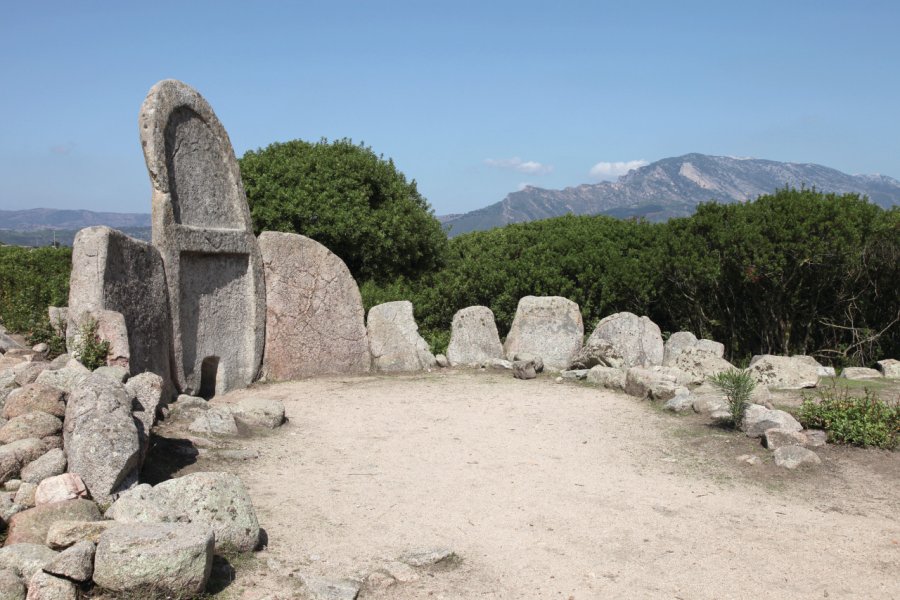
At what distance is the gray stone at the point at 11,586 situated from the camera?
412 cm

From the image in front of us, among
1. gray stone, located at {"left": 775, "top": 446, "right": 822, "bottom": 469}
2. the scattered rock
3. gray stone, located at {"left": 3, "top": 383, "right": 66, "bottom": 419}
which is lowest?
gray stone, located at {"left": 775, "top": 446, "right": 822, "bottom": 469}

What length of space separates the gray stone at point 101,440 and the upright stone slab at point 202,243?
13.1ft

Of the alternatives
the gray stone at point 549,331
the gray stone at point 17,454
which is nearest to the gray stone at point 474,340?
the gray stone at point 549,331

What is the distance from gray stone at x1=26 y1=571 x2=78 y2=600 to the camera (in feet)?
13.7

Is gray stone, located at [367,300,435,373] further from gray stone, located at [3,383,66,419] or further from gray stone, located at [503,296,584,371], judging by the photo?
gray stone, located at [3,383,66,419]

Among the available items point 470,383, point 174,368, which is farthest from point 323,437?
point 470,383

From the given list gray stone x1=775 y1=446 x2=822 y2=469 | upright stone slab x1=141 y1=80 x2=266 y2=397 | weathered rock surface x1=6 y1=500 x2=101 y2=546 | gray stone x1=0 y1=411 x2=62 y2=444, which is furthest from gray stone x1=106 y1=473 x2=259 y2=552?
upright stone slab x1=141 y1=80 x2=266 y2=397

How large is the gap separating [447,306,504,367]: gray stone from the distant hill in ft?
380

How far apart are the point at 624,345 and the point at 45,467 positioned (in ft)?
27.5

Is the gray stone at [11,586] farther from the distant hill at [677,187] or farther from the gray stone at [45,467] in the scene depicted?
the distant hill at [677,187]

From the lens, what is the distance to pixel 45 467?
551 centimetres

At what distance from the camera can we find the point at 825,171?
156750 mm

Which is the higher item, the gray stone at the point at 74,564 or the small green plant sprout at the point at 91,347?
the small green plant sprout at the point at 91,347

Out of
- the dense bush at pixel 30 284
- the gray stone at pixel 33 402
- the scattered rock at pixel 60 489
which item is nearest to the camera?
the scattered rock at pixel 60 489
